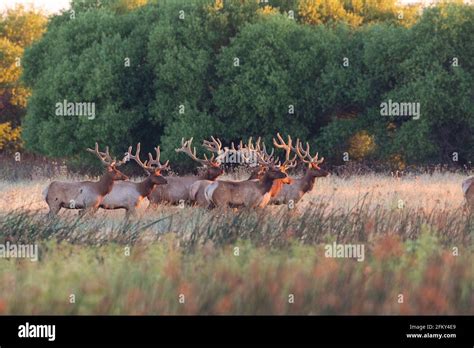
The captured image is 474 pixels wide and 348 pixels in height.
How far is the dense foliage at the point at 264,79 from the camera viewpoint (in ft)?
112

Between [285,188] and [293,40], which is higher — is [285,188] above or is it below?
below

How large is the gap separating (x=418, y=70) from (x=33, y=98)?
1421 cm

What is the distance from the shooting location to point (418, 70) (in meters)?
34.2

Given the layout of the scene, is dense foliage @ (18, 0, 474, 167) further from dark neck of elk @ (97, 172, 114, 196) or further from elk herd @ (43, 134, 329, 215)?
dark neck of elk @ (97, 172, 114, 196)

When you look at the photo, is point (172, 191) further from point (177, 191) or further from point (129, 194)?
point (129, 194)

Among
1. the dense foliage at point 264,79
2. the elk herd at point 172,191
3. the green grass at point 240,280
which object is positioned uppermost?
the dense foliage at point 264,79

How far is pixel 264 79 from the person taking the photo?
35.2m

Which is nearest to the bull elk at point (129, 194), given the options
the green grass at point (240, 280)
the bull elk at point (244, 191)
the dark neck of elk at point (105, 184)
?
the dark neck of elk at point (105, 184)

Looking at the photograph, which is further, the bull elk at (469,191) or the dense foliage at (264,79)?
the dense foliage at (264,79)

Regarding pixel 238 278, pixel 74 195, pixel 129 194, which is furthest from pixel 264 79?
pixel 238 278

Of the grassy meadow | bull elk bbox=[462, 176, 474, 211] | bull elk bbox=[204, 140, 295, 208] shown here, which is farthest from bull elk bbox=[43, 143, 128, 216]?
bull elk bbox=[462, 176, 474, 211]

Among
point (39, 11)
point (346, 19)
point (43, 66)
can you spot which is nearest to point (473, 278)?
point (346, 19)

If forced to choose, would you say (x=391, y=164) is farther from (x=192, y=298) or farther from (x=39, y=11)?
(x=192, y=298)

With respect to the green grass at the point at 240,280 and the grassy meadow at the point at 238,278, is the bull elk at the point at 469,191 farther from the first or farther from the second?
the green grass at the point at 240,280
